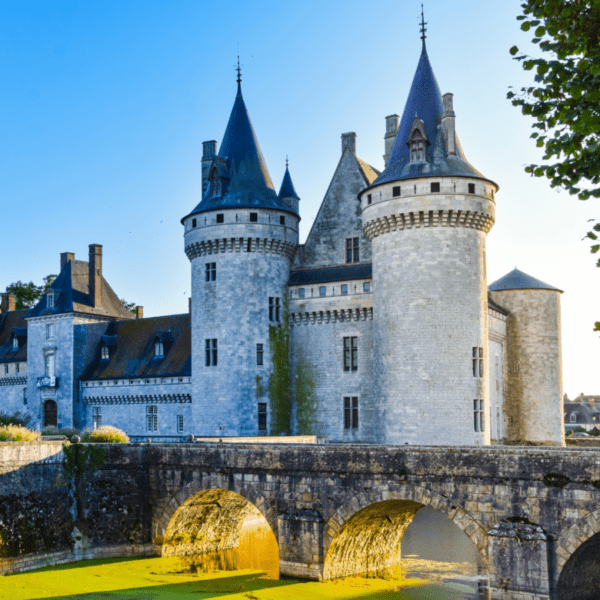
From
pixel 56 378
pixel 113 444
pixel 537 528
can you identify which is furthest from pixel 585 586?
pixel 56 378

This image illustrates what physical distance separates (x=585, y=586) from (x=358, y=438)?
16.6 meters

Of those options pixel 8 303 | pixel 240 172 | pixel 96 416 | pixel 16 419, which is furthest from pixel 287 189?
pixel 8 303

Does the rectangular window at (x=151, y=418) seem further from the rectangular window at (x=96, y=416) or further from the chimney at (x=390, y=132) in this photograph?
the chimney at (x=390, y=132)

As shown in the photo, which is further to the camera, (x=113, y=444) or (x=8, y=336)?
(x=8, y=336)

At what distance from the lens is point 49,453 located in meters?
23.2

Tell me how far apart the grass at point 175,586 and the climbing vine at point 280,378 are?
41.8ft

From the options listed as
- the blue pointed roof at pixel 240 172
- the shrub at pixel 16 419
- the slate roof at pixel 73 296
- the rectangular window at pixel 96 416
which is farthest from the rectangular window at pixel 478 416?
the shrub at pixel 16 419

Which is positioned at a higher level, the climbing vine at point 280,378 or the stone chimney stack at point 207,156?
the stone chimney stack at point 207,156

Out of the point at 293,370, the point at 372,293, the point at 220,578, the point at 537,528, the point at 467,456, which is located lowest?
the point at 220,578

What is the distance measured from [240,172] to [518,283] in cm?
1570

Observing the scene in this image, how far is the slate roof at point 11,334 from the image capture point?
4784cm

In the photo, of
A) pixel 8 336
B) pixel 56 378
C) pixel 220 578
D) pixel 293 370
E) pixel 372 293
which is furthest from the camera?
pixel 8 336

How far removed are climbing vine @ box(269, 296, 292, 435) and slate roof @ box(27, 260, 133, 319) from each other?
14224 mm

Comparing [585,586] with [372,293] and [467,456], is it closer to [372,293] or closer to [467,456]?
[467,456]
